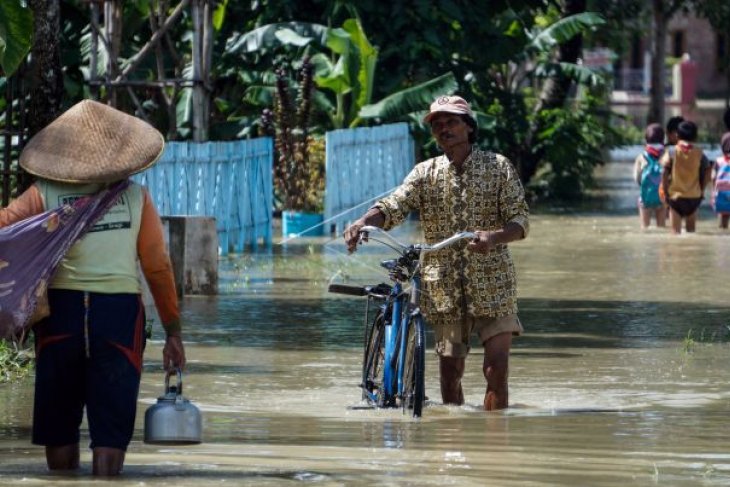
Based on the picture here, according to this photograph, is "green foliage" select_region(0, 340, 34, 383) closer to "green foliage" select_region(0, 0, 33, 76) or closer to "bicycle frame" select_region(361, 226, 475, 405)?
"green foliage" select_region(0, 0, 33, 76)

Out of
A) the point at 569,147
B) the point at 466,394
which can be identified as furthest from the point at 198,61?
the point at 569,147

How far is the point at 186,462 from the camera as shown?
299 inches

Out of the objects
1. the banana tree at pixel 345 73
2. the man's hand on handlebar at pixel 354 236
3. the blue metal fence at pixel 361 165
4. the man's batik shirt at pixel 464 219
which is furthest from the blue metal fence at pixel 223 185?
the man's hand on handlebar at pixel 354 236

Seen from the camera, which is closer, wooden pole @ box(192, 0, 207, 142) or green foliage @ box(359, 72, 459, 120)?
wooden pole @ box(192, 0, 207, 142)

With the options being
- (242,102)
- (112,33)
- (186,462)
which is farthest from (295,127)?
(186,462)

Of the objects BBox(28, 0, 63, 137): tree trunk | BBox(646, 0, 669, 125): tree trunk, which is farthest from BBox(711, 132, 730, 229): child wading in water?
BBox(646, 0, 669, 125): tree trunk

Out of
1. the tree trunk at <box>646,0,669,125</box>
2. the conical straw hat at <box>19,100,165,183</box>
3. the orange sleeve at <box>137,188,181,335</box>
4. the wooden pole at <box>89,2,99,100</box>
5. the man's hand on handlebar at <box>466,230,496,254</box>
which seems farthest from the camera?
the tree trunk at <box>646,0,669,125</box>

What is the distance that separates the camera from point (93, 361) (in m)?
6.73

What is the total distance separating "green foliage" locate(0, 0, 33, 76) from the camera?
11.2 metres

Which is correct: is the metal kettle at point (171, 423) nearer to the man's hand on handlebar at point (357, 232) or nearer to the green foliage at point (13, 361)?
the man's hand on handlebar at point (357, 232)

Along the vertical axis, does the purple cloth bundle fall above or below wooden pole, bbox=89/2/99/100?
below

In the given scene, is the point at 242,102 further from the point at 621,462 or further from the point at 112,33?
the point at 621,462

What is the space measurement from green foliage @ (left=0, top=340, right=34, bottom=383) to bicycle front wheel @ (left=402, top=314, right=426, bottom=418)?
267cm

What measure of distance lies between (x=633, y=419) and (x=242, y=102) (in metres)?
17.8
